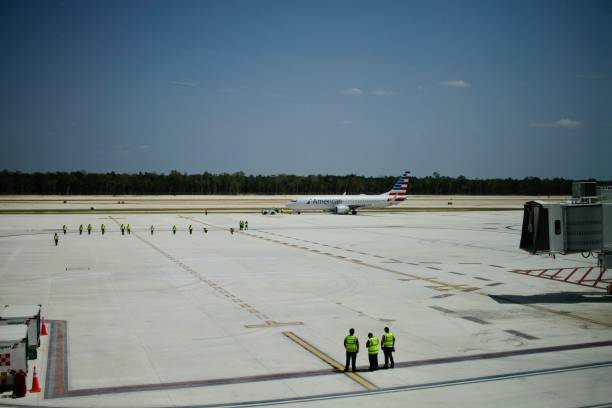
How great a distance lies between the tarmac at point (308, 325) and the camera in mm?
17750

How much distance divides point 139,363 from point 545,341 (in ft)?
51.9

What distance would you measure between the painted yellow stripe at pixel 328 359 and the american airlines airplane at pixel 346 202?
8901cm

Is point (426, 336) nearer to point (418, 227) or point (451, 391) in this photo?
point (451, 391)

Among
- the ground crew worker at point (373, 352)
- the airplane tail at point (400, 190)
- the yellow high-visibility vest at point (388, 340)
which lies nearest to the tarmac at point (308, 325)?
the ground crew worker at point (373, 352)

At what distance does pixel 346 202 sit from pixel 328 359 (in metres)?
97.2

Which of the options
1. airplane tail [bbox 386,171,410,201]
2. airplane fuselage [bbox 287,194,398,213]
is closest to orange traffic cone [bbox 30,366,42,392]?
airplane fuselage [bbox 287,194,398,213]

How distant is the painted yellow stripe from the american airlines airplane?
Answer: 89008 millimetres

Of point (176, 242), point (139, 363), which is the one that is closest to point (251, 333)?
point (139, 363)

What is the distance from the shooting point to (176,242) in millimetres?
61125

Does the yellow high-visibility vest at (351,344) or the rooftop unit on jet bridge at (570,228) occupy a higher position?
the rooftop unit on jet bridge at (570,228)

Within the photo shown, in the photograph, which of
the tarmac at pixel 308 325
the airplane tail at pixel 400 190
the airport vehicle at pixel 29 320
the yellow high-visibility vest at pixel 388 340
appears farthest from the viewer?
the airplane tail at pixel 400 190

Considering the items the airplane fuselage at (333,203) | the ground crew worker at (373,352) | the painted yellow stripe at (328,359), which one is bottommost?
the painted yellow stripe at (328,359)

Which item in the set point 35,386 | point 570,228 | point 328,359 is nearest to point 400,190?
point 570,228

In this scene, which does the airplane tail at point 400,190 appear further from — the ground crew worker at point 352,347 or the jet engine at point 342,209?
the ground crew worker at point 352,347
